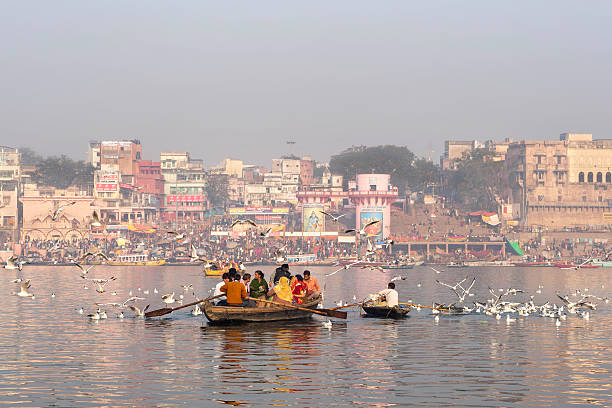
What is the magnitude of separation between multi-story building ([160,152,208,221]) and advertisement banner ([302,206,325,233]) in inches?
1015

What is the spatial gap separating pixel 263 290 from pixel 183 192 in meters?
144

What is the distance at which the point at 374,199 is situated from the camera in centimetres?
15738

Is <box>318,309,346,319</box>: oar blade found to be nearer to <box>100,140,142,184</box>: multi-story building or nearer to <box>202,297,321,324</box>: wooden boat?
<box>202,297,321,324</box>: wooden boat

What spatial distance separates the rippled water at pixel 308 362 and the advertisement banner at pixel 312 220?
115 m

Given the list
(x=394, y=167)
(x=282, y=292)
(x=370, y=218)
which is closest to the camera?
(x=282, y=292)

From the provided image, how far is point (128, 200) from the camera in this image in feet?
547

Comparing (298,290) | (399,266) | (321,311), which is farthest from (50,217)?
(321,311)

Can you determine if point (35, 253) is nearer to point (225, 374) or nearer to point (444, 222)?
point (444, 222)

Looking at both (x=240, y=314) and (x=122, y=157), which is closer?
(x=240, y=314)

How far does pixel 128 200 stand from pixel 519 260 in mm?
66829

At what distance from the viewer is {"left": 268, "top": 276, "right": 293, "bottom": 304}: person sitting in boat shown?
35562 millimetres

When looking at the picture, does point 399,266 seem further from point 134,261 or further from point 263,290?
point 263,290

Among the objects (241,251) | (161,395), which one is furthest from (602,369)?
(241,251)

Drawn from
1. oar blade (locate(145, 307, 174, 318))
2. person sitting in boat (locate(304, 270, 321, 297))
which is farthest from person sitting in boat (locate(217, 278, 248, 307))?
oar blade (locate(145, 307, 174, 318))
